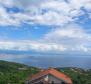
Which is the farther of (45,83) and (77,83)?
(77,83)

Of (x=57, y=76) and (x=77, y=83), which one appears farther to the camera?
(x=77, y=83)

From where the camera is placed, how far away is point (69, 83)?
7138cm

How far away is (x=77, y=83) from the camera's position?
322 ft

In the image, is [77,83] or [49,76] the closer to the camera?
[49,76]

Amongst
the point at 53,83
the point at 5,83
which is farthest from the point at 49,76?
the point at 5,83

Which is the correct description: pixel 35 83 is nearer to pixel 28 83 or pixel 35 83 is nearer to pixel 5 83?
pixel 28 83

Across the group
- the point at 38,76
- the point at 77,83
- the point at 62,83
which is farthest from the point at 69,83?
the point at 77,83

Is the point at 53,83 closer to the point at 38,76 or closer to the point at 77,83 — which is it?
the point at 38,76

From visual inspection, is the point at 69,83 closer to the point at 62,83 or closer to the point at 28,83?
the point at 62,83

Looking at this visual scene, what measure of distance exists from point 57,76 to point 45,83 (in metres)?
3.41

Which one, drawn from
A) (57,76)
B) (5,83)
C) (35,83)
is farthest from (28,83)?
(5,83)

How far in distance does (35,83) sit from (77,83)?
30811mm

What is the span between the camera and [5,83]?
9444cm

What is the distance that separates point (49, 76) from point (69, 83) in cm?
524
